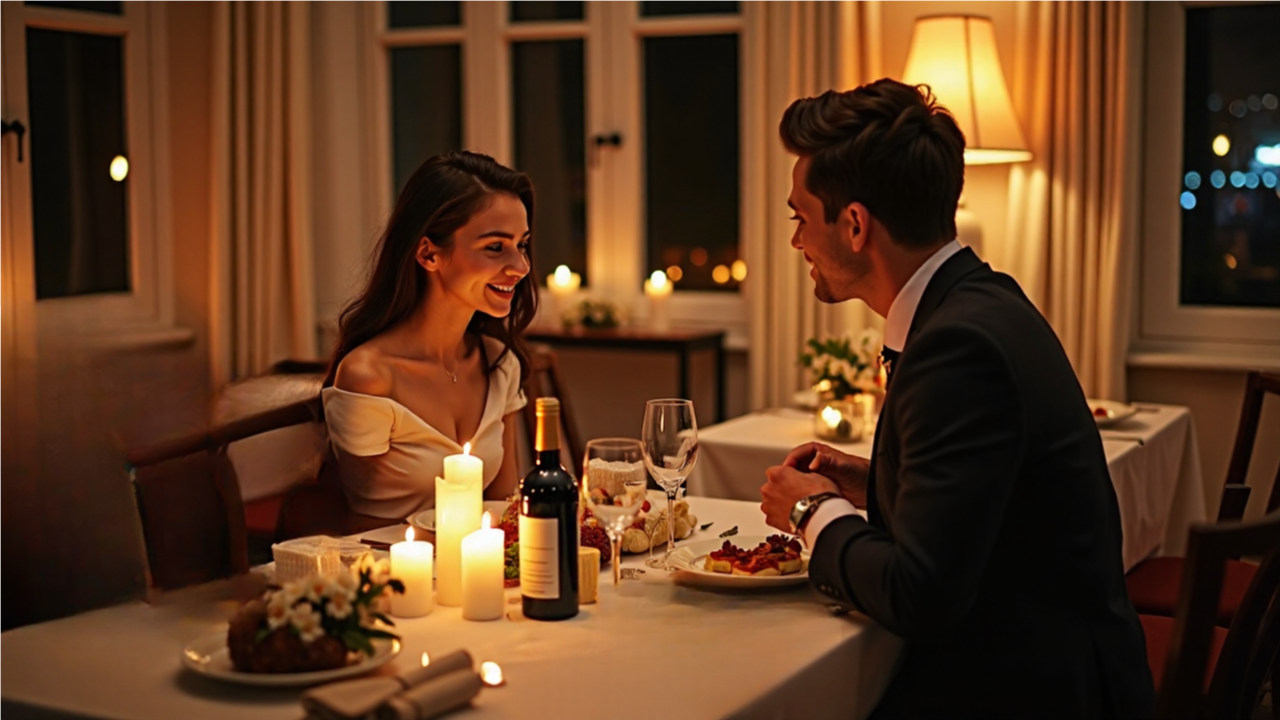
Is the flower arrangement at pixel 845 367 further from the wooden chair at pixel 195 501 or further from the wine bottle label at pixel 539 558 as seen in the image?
the wine bottle label at pixel 539 558

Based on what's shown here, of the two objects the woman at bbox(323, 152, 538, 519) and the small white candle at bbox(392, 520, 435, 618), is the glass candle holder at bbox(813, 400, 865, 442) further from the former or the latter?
the small white candle at bbox(392, 520, 435, 618)

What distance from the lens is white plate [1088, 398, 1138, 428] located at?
10.6ft

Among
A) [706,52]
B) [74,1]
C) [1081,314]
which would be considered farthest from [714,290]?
[74,1]

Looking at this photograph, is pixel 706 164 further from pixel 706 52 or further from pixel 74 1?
pixel 74 1

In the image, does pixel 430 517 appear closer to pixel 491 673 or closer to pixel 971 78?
pixel 491 673

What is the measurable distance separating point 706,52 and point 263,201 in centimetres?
165

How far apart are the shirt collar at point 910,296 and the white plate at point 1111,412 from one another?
1.66 m

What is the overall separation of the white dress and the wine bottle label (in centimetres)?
70

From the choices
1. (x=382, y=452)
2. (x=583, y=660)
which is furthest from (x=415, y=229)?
(x=583, y=660)

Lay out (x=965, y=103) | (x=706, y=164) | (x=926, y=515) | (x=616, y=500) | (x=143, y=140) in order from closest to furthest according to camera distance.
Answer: (x=926, y=515) → (x=616, y=500) → (x=965, y=103) → (x=143, y=140) → (x=706, y=164)

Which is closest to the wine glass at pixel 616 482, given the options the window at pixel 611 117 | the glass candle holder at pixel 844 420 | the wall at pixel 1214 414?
the glass candle holder at pixel 844 420

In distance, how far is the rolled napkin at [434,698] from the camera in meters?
1.20

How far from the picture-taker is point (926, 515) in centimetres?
143

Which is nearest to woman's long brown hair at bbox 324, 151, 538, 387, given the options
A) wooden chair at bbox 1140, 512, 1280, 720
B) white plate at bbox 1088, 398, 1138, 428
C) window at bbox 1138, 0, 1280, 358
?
wooden chair at bbox 1140, 512, 1280, 720
